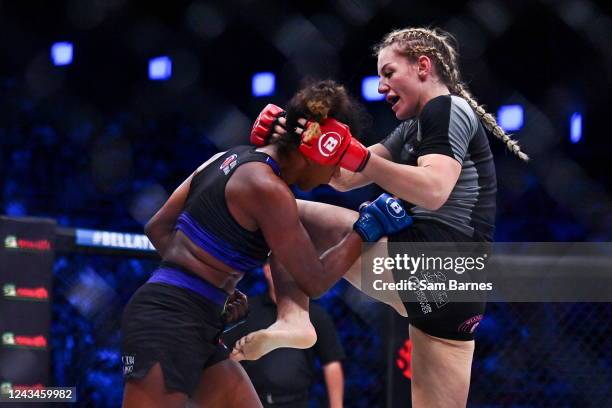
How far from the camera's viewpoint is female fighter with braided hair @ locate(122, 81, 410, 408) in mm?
1819

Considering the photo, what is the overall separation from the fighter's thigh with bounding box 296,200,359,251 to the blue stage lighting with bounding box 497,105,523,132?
2.21 m

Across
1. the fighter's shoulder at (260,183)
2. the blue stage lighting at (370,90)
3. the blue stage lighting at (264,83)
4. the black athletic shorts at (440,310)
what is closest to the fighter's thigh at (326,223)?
the black athletic shorts at (440,310)

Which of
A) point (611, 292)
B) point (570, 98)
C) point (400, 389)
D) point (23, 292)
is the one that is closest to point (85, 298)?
point (23, 292)

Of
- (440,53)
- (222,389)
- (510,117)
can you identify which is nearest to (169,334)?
(222,389)

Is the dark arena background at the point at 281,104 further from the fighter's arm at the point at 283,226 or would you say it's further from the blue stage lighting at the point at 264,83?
the fighter's arm at the point at 283,226

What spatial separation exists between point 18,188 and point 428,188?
11.4ft

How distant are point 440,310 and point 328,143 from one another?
23.6 inches

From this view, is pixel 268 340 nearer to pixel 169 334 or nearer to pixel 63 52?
pixel 169 334

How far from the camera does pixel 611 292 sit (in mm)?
2842

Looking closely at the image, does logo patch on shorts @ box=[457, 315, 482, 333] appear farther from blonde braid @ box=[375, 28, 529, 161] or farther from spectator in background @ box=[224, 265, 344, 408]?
spectator in background @ box=[224, 265, 344, 408]

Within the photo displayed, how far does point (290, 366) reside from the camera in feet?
10.7

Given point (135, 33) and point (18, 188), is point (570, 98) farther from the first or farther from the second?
point (18, 188)

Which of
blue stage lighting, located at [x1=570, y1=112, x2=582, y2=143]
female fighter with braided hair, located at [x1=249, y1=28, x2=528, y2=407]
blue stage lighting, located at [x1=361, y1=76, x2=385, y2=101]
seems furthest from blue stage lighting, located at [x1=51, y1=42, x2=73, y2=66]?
female fighter with braided hair, located at [x1=249, y1=28, x2=528, y2=407]

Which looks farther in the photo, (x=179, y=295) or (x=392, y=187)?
(x=392, y=187)
